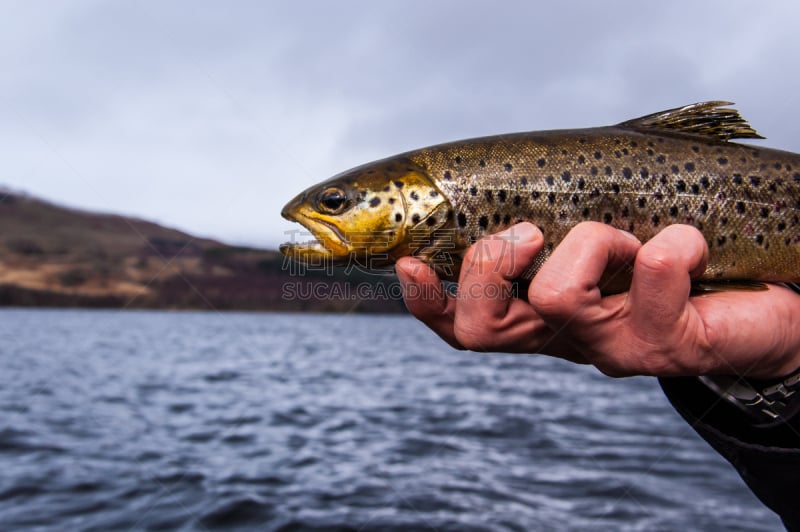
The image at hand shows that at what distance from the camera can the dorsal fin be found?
136 inches

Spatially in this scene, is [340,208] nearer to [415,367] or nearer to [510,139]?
[510,139]

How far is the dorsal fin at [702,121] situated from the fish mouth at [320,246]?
6.30 feet

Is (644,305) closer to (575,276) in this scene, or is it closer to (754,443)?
(575,276)

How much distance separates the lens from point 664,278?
248 centimetres

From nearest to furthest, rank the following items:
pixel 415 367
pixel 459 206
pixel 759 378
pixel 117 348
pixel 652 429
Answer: pixel 759 378
pixel 459 206
pixel 652 429
pixel 415 367
pixel 117 348

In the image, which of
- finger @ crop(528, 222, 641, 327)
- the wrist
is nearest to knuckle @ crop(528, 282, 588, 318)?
finger @ crop(528, 222, 641, 327)

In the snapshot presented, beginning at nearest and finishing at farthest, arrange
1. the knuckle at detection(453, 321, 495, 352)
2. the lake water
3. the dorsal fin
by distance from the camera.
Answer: the knuckle at detection(453, 321, 495, 352), the dorsal fin, the lake water

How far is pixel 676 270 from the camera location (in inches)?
98.0

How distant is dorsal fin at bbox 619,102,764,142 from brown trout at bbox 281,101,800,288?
3 cm

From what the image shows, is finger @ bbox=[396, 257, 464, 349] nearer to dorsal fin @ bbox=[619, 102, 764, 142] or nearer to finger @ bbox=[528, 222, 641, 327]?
finger @ bbox=[528, 222, 641, 327]

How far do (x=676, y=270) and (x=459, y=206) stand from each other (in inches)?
47.1

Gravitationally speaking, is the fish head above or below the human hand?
above

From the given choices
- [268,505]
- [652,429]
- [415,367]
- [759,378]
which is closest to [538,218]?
[759,378]

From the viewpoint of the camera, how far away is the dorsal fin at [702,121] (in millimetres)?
3445
